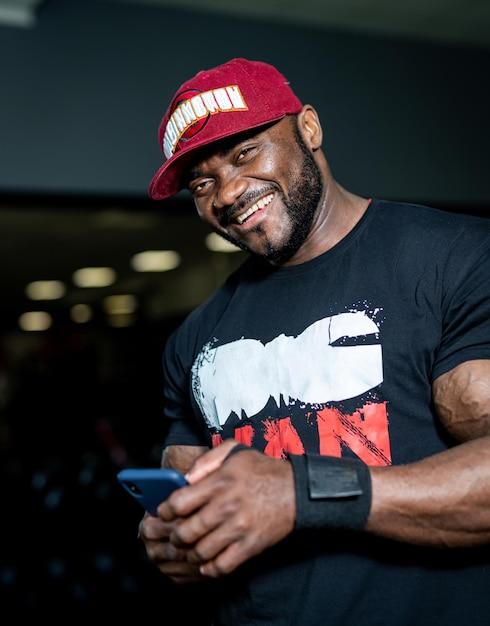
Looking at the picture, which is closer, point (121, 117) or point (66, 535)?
point (121, 117)

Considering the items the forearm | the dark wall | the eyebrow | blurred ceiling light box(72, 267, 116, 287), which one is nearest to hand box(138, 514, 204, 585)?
the forearm

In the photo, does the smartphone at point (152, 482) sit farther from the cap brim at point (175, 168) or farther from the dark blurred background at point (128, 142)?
the dark blurred background at point (128, 142)

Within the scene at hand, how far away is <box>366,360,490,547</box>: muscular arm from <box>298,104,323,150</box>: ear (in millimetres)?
699

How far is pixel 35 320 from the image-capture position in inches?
310

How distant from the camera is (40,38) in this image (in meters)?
3.32

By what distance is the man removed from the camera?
1.02 m

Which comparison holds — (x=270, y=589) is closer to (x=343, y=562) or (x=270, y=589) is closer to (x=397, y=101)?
(x=343, y=562)

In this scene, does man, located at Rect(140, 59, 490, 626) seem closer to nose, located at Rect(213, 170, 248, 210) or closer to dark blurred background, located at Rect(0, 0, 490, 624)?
nose, located at Rect(213, 170, 248, 210)

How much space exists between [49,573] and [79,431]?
4.43 feet

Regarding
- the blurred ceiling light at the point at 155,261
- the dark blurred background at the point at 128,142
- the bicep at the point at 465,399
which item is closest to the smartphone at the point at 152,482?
the bicep at the point at 465,399

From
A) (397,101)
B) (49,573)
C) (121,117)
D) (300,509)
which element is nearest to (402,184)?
(397,101)

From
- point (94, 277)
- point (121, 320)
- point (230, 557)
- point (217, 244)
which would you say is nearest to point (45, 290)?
point (94, 277)

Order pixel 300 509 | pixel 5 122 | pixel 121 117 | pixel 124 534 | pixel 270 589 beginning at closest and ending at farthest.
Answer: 1. pixel 300 509
2. pixel 270 589
3. pixel 5 122
4. pixel 121 117
5. pixel 124 534

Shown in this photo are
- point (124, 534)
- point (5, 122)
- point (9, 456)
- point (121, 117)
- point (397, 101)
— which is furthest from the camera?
point (9, 456)
